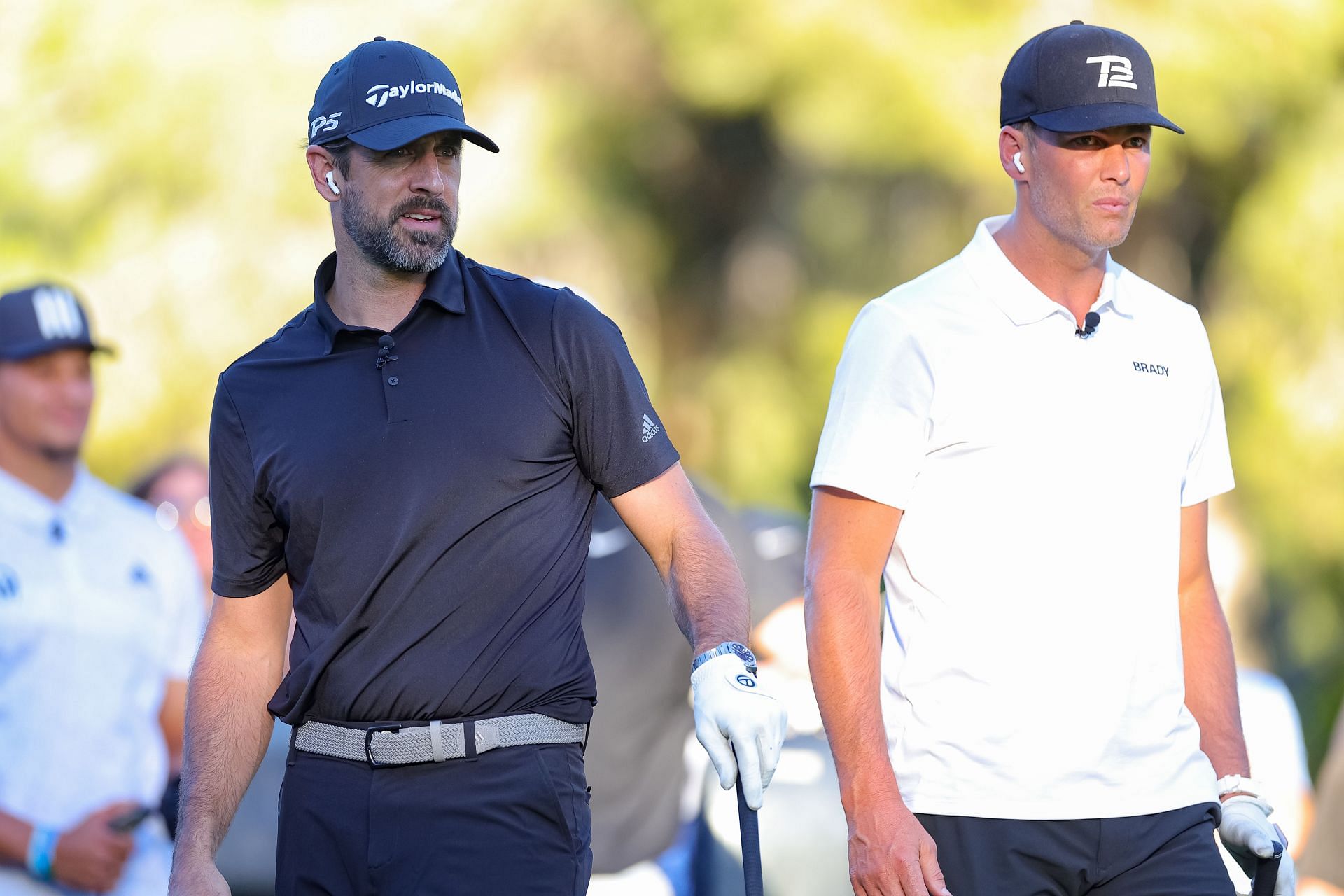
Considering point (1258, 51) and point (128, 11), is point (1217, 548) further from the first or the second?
point (128, 11)

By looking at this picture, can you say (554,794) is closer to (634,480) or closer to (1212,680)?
(634,480)

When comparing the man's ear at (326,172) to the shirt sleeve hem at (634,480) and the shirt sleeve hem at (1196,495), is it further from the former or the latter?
the shirt sleeve hem at (1196,495)

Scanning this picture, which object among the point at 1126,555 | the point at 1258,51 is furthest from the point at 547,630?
the point at 1258,51

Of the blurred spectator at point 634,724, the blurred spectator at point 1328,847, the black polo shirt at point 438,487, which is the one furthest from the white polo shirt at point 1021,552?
the blurred spectator at point 634,724

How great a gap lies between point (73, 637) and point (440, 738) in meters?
2.48

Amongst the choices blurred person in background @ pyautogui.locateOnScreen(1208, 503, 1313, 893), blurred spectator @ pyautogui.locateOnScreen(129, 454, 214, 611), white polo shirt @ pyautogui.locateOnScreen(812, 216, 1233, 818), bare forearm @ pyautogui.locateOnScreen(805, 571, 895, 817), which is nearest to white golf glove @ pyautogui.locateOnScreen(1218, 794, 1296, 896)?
white polo shirt @ pyautogui.locateOnScreen(812, 216, 1233, 818)

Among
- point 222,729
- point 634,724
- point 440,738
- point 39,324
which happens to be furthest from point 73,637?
point 440,738

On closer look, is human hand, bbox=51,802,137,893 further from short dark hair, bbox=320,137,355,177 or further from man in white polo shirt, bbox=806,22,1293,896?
man in white polo shirt, bbox=806,22,1293,896

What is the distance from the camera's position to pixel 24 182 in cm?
997

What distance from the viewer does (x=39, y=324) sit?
17.4ft

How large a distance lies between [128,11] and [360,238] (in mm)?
7623

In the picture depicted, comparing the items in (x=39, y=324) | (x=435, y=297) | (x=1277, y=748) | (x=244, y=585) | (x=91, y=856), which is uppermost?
(x=39, y=324)

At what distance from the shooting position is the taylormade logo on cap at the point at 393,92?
3025 mm

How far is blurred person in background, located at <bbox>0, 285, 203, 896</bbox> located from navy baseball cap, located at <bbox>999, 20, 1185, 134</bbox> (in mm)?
3059
